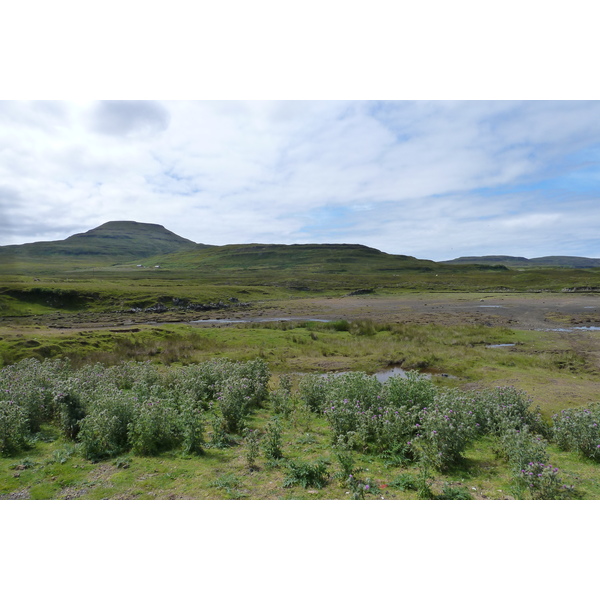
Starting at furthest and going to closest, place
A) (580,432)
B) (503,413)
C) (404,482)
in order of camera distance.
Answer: (503,413) → (580,432) → (404,482)

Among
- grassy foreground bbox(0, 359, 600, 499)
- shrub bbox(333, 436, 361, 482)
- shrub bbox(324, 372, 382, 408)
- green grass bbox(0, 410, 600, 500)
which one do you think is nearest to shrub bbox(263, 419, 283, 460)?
grassy foreground bbox(0, 359, 600, 499)

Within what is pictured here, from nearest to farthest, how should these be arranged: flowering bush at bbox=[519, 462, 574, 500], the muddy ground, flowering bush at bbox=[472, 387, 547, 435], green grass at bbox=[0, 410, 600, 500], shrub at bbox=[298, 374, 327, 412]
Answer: flowering bush at bbox=[519, 462, 574, 500], green grass at bbox=[0, 410, 600, 500], flowering bush at bbox=[472, 387, 547, 435], shrub at bbox=[298, 374, 327, 412], the muddy ground

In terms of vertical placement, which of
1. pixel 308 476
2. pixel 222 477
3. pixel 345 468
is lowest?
pixel 222 477

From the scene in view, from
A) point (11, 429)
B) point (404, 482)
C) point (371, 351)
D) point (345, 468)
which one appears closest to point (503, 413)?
point (404, 482)

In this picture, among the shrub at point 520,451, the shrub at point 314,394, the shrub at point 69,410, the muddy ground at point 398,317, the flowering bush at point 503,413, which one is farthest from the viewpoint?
the muddy ground at point 398,317

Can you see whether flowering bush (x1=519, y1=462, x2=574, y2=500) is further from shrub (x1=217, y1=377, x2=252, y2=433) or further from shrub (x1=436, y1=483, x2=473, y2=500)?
shrub (x1=217, y1=377, x2=252, y2=433)

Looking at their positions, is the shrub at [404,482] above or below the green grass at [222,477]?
above

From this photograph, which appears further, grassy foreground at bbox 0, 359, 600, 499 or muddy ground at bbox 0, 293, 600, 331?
muddy ground at bbox 0, 293, 600, 331

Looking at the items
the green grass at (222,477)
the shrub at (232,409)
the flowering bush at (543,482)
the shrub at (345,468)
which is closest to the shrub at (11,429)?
the green grass at (222,477)

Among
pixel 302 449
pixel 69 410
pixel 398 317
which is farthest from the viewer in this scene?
pixel 398 317

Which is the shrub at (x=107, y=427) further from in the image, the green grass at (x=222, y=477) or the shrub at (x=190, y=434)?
the shrub at (x=190, y=434)

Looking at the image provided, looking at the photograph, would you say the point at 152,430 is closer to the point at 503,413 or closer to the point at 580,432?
the point at 503,413

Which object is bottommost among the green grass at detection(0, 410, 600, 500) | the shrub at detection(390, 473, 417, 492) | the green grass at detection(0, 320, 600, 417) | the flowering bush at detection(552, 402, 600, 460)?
the green grass at detection(0, 320, 600, 417)

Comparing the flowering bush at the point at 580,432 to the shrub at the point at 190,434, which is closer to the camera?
the flowering bush at the point at 580,432
